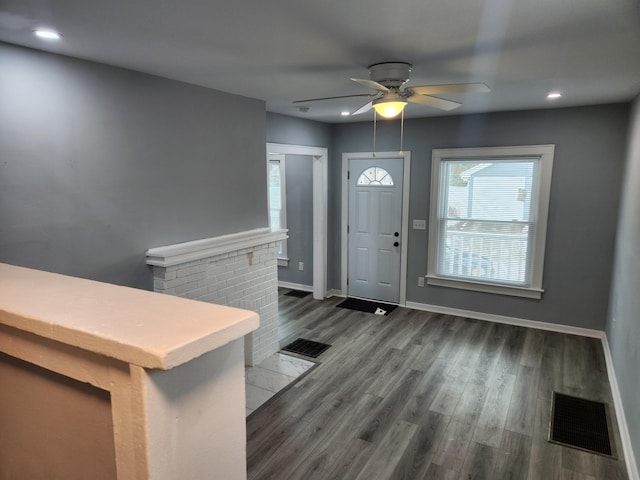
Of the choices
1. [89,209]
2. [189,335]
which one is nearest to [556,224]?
[89,209]

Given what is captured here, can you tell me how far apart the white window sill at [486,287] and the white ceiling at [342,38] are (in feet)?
7.83

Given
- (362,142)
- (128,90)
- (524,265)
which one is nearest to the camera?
(128,90)

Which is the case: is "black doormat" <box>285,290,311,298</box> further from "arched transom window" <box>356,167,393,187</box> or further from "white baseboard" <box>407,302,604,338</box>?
"arched transom window" <box>356,167,393,187</box>

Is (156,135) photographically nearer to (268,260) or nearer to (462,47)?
(268,260)

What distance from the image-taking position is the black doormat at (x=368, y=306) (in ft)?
17.7

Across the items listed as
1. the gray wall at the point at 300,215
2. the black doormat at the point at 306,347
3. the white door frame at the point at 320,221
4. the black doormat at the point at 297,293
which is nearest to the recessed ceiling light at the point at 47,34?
the black doormat at the point at 306,347

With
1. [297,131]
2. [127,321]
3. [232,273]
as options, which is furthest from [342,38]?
[297,131]

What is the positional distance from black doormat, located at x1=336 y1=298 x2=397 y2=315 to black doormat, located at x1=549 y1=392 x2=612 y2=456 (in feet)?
7.62

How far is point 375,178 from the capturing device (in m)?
5.58

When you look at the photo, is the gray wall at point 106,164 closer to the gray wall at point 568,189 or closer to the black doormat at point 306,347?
the black doormat at point 306,347

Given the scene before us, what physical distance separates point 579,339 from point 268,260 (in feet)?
11.4

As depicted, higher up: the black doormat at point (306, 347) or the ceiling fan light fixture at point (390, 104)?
the ceiling fan light fixture at point (390, 104)

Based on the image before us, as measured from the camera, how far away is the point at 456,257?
17.0 ft

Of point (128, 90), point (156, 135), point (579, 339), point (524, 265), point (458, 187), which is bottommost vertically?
point (579, 339)
